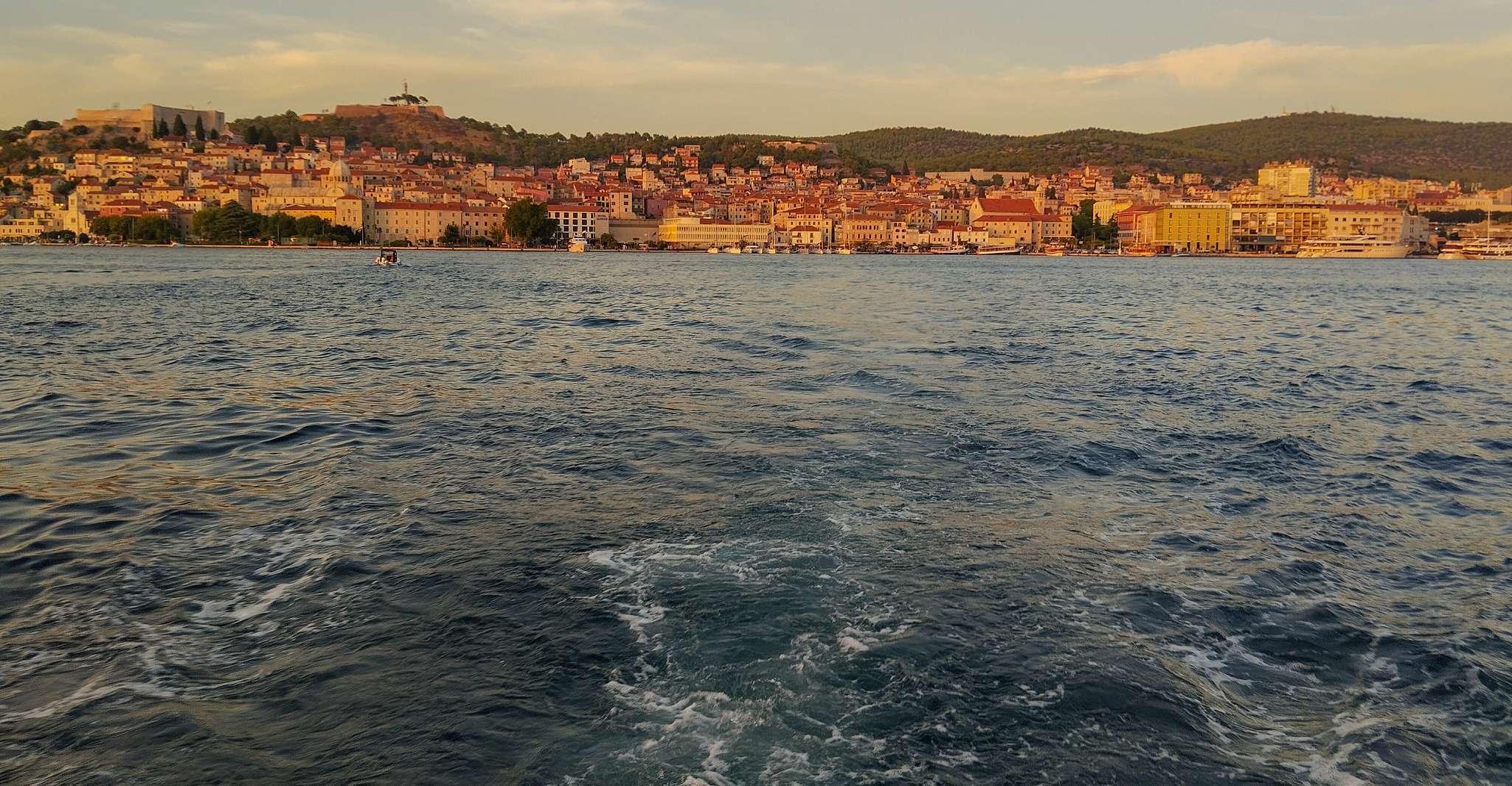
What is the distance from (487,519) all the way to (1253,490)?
445 cm

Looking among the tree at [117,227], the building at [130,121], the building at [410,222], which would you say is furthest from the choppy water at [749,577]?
the building at [130,121]

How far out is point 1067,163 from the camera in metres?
152

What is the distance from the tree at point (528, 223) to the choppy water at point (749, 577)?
217ft

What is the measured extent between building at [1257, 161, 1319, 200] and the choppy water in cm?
10223

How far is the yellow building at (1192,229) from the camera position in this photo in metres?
86.8

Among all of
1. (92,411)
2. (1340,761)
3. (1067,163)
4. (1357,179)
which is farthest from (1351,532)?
(1067,163)

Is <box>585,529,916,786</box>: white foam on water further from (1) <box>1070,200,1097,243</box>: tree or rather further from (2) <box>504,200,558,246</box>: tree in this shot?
(1) <box>1070,200,1097,243</box>: tree

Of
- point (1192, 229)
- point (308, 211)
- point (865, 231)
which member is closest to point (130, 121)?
point (308, 211)

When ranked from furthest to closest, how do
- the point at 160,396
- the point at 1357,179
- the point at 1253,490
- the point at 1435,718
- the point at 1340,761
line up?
the point at 1357,179 → the point at 160,396 → the point at 1253,490 → the point at 1435,718 → the point at 1340,761

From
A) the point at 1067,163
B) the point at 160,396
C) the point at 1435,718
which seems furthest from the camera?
the point at 1067,163

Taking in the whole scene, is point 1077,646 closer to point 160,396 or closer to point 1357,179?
point 160,396

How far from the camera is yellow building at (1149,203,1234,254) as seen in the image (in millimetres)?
86812

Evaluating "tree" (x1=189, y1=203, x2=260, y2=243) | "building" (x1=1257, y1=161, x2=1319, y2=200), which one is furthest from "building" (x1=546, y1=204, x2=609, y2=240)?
"building" (x1=1257, y1=161, x2=1319, y2=200)

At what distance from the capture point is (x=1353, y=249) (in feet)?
267
